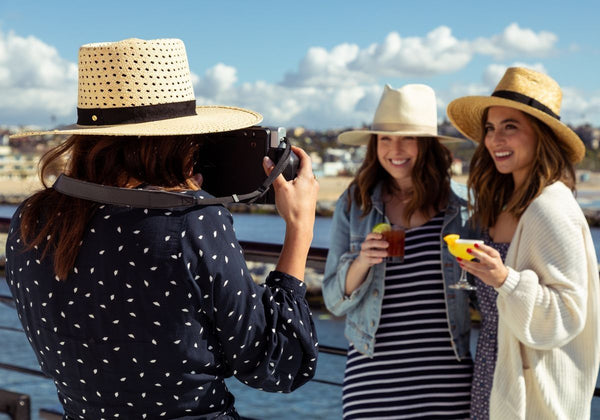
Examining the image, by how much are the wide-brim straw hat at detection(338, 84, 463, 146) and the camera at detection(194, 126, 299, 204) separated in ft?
3.52

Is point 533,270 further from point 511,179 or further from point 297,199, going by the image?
point 297,199

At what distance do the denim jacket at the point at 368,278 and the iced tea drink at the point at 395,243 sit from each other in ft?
0.24

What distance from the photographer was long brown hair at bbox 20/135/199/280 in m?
1.10

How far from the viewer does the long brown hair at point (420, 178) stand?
2.31m

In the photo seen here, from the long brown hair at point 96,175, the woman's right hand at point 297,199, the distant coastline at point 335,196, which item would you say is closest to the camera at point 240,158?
the woman's right hand at point 297,199

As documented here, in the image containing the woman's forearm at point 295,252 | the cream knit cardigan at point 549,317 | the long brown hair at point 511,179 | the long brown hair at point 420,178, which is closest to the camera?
the woman's forearm at point 295,252

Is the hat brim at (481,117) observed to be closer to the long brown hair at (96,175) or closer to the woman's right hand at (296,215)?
the woman's right hand at (296,215)

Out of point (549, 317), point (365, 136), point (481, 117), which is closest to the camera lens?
point (549, 317)

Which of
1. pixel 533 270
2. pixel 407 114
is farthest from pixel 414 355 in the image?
pixel 407 114

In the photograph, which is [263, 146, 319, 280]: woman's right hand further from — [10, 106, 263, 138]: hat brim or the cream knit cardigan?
the cream knit cardigan

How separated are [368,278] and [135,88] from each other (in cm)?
125

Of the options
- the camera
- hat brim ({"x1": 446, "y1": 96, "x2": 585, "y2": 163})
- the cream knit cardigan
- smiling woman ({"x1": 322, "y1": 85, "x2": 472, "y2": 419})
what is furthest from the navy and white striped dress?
the camera

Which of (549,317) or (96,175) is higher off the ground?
(96,175)

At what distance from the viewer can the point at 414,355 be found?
2.22 m
